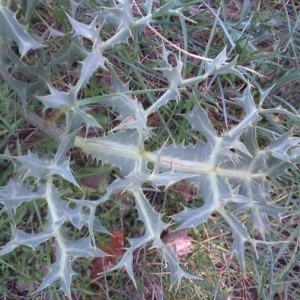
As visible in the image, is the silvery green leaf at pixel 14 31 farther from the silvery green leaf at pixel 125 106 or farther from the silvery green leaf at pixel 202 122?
the silvery green leaf at pixel 202 122

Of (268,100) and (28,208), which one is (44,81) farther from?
(268,100)

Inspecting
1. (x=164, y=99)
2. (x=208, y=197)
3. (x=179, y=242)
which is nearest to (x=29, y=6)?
(x=164, y=99)

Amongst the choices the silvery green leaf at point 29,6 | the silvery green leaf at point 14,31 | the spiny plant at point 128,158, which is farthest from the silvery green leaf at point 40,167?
the silvery green leaf at point 29,6

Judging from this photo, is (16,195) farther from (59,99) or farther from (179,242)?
(179,242)

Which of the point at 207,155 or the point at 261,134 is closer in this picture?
the point at 207,155

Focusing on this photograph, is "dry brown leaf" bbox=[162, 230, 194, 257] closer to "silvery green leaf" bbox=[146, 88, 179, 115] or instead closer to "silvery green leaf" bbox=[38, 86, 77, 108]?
"silvery green leaf" bbox=[146, 88, 179, 115]

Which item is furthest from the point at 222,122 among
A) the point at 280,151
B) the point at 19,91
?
the point at 19,91
